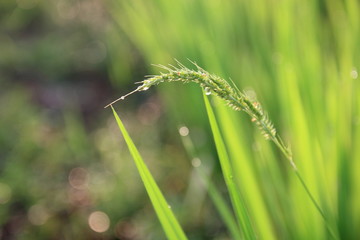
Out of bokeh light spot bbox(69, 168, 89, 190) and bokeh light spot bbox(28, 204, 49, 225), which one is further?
bokeh light spot bbox(69, 168, 89, 190)

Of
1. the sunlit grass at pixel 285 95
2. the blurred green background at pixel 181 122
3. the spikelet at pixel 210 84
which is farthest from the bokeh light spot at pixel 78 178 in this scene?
the spikelet at pixel 210 84

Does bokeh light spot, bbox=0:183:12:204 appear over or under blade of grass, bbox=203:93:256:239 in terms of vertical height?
over

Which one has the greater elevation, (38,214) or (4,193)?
(4,193)

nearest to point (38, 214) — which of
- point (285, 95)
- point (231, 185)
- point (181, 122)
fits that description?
point (181, 122)

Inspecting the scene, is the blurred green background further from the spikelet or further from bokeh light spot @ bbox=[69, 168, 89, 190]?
the spikelet

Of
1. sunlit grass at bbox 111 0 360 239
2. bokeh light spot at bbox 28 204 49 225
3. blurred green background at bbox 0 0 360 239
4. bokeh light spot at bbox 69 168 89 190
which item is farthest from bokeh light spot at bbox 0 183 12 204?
sunlit grass at bbox 111 0 360 239

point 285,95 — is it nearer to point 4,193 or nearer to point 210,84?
point 210,84

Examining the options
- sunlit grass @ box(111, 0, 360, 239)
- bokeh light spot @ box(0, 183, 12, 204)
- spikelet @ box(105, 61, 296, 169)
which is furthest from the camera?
bokeh light spot @ box(0, 183, 12, 204)

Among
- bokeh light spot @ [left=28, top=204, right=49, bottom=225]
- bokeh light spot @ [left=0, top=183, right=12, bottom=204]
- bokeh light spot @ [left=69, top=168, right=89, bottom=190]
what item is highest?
bokeh light spot @ [left=0, top=183, right=12, bottom=204]

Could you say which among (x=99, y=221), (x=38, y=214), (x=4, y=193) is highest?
(x=4, y=193)

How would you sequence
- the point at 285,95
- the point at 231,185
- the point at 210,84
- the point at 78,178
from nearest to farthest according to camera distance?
the point at 210,84, the point at 231,185, the point at 285,95, the point at 78,178
